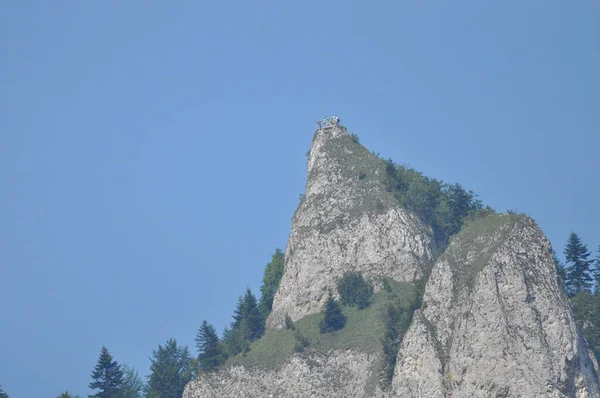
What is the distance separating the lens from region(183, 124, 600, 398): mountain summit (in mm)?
121938

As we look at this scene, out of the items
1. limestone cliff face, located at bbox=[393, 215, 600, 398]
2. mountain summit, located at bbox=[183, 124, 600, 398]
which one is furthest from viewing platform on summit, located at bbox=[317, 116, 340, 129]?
limestone cliff face, located at bbox=[393, 215, 600, 398]

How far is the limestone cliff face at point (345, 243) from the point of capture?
14488cm

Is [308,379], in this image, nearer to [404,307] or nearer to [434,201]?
[404,307]

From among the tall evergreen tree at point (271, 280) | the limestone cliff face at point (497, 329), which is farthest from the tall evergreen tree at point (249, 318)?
the limestone cliff face at point (497, 329)

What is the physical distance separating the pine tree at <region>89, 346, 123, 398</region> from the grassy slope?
13097 mm

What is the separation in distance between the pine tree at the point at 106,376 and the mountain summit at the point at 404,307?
1047 cm

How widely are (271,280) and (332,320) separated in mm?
19897

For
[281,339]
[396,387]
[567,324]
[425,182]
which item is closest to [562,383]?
[567,324]

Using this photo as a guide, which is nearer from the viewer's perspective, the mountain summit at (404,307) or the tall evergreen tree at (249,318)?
the mountain summit at (404,307)

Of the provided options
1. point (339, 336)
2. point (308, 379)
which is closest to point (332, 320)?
point (339, 336)

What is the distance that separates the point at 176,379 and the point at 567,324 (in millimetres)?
45414

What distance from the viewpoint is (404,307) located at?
136 meters

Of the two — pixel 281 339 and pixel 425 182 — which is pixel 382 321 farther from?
pixel 425 182

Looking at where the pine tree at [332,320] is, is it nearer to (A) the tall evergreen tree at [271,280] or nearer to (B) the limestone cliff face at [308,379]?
(B) the limestone cliff face at [308,379]
